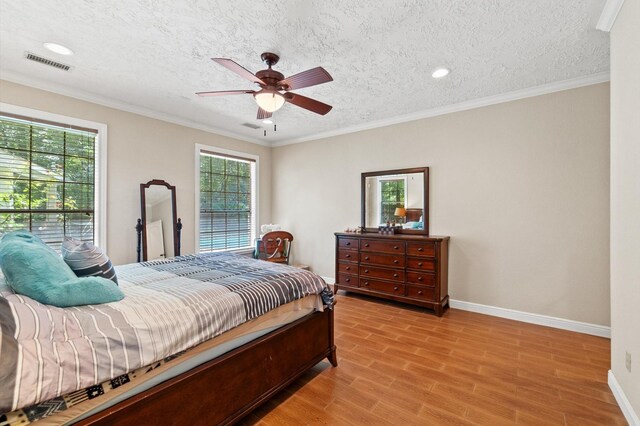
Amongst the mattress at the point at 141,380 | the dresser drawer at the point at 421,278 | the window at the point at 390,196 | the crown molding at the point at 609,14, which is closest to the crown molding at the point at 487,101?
the window at the point at 390,196

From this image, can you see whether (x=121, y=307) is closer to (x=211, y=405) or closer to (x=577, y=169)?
(x=211, y=405)

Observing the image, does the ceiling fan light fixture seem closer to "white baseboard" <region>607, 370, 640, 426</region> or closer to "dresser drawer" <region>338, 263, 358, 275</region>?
"dresser drawer" <region>338, 263, 358, 275</region>

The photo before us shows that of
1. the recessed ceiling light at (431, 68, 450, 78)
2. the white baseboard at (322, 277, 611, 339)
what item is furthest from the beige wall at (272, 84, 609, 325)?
the recessed ceiling light at (431, 68, 450, 78)

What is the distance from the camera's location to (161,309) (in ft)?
5.08

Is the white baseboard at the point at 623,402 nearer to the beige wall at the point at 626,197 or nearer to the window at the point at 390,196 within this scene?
the beige wall at the point at 626,197

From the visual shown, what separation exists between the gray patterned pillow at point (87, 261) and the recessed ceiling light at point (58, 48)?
1.82 meters

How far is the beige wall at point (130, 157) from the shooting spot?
3303 mm

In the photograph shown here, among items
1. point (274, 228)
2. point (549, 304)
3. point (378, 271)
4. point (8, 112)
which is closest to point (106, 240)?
point (8, 112)

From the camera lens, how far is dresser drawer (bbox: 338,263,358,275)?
4395mm

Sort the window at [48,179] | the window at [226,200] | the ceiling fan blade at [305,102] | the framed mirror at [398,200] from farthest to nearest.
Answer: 1. the window at [226,200]
2. the framed mirror at [398,200]
3. the window at [48,179]
4. the ceiling fan blade at [305,102]

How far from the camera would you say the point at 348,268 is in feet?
14.7

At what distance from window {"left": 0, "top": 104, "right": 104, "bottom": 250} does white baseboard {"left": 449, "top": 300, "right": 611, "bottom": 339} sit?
486 cm

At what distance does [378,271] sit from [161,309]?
3.13 meters

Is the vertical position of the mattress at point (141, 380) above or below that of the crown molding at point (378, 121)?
below
